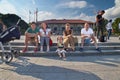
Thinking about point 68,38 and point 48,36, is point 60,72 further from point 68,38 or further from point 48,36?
point 48,36

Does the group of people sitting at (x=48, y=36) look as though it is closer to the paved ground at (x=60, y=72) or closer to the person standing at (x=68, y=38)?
the person standing at (x=68, y=38)

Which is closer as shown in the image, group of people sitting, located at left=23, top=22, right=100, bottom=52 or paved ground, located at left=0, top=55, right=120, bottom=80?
paved ground, located at left=0, top=55, right=120, bottom=80

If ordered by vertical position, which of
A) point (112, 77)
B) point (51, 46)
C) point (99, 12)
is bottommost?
point (112, 77)

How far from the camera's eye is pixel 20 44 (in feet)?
35.1

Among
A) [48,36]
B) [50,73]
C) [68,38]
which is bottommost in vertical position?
[50,73]

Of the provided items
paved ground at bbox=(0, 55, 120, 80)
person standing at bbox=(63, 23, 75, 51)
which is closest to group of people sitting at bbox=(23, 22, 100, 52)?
person standing at bbox=(63, 23, 75, 51)

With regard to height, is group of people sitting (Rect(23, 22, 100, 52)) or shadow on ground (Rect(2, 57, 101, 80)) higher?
group of people sitting (Rect(23, 22, 100, 52))

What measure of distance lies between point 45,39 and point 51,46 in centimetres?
57

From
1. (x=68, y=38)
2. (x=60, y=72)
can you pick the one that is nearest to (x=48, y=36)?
(x=68, y=38)

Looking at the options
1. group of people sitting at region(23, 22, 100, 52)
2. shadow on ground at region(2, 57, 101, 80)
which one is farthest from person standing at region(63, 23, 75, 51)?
shadow on ground at region(2, 57, 101, 80)

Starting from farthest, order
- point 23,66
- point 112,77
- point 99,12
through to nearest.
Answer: point 99,12, point 23,66, point 112,77

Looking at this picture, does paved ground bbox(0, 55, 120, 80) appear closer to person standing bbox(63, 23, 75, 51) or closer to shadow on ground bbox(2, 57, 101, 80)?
shadow on ground bbox(2, 57, 101, 80)

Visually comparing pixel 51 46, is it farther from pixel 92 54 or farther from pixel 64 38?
pixel 92 54

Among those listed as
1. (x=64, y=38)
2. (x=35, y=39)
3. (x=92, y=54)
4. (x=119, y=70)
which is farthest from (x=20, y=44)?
(x=119, y=70)
